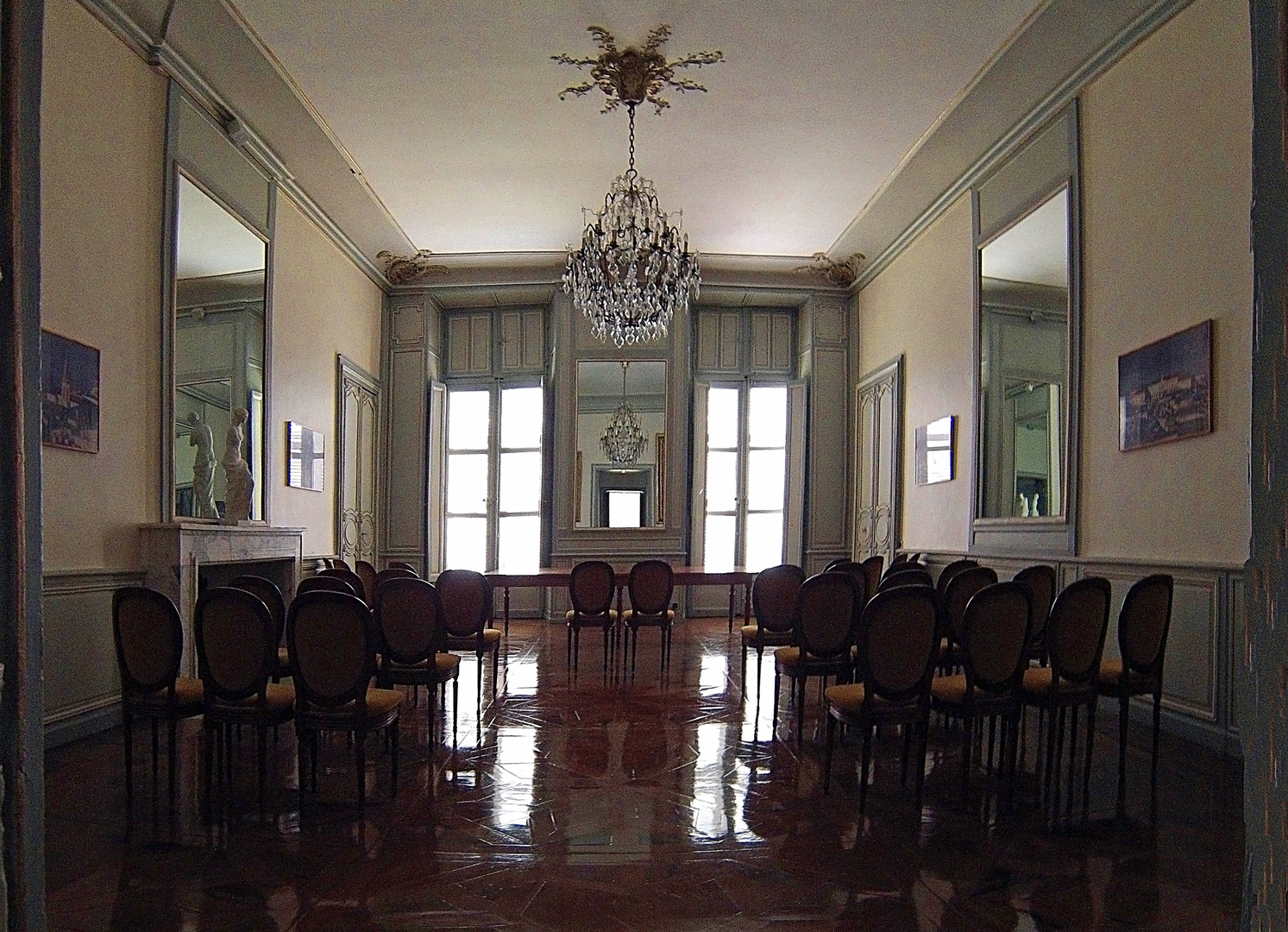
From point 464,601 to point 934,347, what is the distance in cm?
493

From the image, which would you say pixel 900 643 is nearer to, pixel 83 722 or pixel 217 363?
pixel 83 722

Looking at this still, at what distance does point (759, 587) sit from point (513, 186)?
438cm

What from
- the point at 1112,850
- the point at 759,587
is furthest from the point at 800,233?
the point at 1112,850

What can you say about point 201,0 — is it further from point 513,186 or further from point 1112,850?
point 1112,850

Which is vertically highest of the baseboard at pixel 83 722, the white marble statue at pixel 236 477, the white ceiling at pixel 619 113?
the white ceiling at pixel 619 113

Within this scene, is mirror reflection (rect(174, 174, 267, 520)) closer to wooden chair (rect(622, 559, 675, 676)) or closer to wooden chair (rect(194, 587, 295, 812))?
wooden chair (rect(194, 587, 295, 812))

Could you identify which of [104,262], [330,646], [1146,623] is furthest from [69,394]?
[1146,623]

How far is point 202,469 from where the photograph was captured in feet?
18.6

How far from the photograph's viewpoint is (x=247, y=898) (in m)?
2.56

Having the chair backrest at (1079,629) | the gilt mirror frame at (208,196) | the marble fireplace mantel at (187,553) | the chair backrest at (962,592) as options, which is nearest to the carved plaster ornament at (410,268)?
the gilt mirror frame at (208,196)

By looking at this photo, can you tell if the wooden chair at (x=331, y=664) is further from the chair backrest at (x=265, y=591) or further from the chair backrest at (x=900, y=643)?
the chair backrest at (x=900, y=643)

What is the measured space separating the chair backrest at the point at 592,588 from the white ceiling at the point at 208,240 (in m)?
3.30

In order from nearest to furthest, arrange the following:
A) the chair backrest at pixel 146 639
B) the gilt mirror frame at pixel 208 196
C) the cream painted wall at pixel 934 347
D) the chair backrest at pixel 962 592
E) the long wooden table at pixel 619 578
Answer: the chair backrest at pixel 146 639
the chair backrest at pixel 962 592
the gilt mirror frame at pixel 208 196
the long wooden table at pixel 619 578
the cream painted wall at pixel 934 347

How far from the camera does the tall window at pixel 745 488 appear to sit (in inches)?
412
